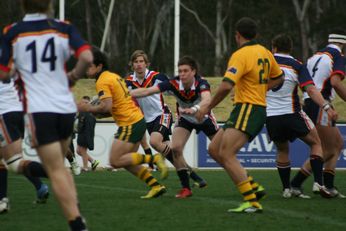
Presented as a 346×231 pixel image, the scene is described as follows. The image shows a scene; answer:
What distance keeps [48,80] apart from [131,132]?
4.11 meters

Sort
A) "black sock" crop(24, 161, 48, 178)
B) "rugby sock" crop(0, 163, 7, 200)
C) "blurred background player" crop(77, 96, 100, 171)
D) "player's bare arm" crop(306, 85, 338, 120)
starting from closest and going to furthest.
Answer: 1. "black sock" crop(24, 161, 48, 178)
2. "rugby sock" crop(0, 163, 7, 200)
3. "player's bare arm" crop(306, 85, 338, 120)
4. "blurred background player" crop(77, 96, 100, 171)

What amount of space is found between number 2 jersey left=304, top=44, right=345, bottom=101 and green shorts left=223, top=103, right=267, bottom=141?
7.72 feet

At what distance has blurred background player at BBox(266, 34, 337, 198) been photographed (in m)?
11.5

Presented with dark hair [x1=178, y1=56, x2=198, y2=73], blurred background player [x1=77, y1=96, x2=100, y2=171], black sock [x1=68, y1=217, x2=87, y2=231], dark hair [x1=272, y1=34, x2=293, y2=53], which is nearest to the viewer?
black sock [x1=68, y1=217, x2=87, y2=231]

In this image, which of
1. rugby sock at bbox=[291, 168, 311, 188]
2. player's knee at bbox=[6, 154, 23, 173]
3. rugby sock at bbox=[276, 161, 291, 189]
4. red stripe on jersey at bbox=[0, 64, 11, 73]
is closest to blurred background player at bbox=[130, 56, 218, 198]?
rugby sock at bbox=[276, 161, 291, 189]

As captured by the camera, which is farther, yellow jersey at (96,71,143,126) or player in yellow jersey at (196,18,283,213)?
yellow jersey at (96,71,143,126)

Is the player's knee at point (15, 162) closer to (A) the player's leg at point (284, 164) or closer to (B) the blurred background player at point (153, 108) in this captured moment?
(A) the player's leg at point (284, 164)

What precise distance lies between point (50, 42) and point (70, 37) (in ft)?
0.52

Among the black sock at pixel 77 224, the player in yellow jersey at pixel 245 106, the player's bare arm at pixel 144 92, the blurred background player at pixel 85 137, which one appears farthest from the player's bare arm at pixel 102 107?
the blurred background player at pixel 85 137

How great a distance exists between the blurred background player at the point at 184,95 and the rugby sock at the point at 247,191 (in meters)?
1.22

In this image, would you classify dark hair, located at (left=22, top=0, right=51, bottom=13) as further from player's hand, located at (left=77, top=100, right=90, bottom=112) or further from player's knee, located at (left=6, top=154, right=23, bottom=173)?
player's hand, located at (left=77, top=100, right=90, bottom=112)

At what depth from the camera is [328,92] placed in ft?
39.4

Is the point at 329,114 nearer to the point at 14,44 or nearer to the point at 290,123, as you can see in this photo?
the point at 290,123

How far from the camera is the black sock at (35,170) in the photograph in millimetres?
8477
